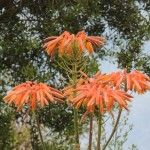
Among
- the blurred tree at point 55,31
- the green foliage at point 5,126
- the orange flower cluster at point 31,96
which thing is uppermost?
the blurred tree at point 55,31

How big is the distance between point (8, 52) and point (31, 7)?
969 mm

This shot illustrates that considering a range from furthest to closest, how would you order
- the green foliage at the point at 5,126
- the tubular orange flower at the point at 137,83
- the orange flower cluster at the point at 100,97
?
the green foliage at the point at 5,126 → the tubular orange flower at the point at 137,83 → the orange flower cluster at the point at 100,97

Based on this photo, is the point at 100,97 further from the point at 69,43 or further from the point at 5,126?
the point at 5,126

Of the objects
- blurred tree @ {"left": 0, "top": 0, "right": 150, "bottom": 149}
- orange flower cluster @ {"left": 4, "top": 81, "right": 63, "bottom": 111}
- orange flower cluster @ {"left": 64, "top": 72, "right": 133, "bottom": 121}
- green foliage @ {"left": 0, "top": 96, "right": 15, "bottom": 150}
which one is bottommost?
orange flower cluster @ {"left": 64, "top": 72, "right": 133, "bottom": 121}

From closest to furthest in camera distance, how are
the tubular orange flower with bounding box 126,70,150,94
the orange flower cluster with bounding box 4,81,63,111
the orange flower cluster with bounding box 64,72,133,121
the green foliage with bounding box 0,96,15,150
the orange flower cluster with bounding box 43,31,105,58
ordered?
the orange flower cluster with bounding box 64,72,133,121 → the orange flower cluster with bounding box 4,81,63,111 → the tubular orange flower with bounding box 126,70,150,94 → the orange flower cluster with bounding box 43,31,105,58 → the green foliage with bounding box 0,96,15,150

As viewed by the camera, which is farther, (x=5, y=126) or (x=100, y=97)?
(x=5, y=126)

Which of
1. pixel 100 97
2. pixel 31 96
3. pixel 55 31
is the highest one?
pixel 55 31

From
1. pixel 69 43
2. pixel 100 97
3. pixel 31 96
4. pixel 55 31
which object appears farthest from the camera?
pixel 55 31

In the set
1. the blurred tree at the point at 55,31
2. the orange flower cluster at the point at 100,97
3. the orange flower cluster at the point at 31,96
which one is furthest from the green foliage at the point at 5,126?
the orange flower cluster at the point at 100,97

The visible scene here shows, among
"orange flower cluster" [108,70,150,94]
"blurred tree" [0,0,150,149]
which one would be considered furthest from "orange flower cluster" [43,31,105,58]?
"blurred tree" [0,0,150,149]

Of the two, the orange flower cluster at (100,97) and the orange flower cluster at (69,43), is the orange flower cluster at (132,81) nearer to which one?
the orange flower cluster at (100,97)

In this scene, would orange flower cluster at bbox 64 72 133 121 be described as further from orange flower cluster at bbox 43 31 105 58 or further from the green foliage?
the green foliage

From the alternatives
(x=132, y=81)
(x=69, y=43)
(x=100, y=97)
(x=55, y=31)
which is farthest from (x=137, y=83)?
(x=55, y=31)

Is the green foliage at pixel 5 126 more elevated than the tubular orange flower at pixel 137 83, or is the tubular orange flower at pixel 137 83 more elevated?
the green foliage at pixel 5 126
